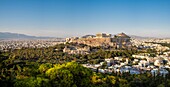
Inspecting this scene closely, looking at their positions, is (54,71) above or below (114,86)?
above

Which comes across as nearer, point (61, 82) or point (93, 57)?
point (61, 82)

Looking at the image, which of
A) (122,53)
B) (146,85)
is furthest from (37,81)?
(122,53)

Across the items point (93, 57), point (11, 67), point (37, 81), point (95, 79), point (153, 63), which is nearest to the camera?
point (37, 81)

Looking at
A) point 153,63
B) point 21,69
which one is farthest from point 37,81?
point 153,63

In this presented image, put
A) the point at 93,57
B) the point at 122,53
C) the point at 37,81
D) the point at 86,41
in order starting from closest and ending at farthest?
the point at 37,81
the point at 93,57
the point at 122,53
the point at 86,41

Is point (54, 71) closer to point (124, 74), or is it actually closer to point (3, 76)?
point (3, 76)

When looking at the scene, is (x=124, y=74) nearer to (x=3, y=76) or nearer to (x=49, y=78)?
(x=49, y=78)

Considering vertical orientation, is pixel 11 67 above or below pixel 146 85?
above

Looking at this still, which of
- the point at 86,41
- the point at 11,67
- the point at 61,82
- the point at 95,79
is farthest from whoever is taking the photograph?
the point at 86,41

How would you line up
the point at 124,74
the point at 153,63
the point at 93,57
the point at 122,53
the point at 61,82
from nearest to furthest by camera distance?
the point at 61,82
the point at 124,74
the point at 153,63
the point at 93,57
the point at 122,53
